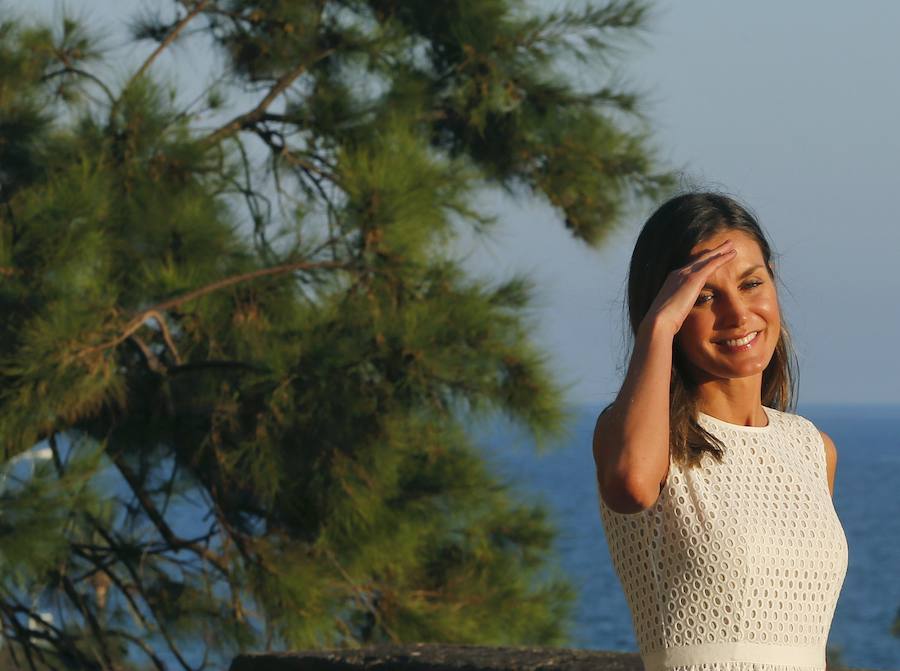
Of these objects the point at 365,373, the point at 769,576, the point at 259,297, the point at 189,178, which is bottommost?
the point at 769,576

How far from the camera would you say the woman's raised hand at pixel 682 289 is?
0.97 m

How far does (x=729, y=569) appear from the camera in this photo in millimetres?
980

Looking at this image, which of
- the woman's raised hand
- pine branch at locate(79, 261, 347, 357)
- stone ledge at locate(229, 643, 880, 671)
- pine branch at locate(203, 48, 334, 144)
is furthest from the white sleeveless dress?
pine branch at locate(203, 48, 334, 144)

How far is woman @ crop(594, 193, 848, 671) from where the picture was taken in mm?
971

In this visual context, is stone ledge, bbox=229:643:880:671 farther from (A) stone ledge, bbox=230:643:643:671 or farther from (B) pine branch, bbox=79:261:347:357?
(B) pine branch, bbox=79:261:347:357

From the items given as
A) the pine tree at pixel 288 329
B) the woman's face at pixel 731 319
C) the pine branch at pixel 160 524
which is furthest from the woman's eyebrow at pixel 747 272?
the pine branch at pixel 160 524

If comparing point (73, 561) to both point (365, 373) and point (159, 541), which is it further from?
point (365, 373)

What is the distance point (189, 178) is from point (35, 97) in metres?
0.36

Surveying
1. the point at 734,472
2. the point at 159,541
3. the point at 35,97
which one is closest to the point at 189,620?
the point at 159,541

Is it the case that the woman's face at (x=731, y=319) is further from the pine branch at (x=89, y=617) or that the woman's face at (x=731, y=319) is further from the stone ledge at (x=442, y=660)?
the pine branch at (x=89, y=617)

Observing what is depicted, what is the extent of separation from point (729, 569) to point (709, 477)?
0.22ft

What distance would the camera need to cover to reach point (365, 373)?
8.53 ft

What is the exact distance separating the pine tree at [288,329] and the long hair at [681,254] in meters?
1.45

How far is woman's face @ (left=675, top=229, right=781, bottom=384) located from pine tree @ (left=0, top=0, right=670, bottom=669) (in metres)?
1.48
